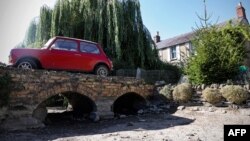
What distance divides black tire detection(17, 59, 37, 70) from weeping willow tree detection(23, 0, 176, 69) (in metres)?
7.00

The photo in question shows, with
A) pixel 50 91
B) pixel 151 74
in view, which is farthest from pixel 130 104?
pixel 50 91

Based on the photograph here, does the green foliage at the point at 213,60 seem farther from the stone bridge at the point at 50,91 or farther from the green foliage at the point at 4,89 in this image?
the green foliage at the point at 4,89

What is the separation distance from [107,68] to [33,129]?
4437mm

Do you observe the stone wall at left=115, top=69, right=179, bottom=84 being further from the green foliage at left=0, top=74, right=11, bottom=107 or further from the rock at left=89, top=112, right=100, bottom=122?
the green foliage at left=0, top=74, right=11, bottom=107

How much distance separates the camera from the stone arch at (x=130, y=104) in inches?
536

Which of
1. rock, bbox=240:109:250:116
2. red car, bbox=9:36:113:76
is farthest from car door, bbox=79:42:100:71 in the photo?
rock, bbox=240:109:250:116

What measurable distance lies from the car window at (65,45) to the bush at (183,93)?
17.0ft

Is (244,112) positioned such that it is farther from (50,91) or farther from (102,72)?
(50,91)

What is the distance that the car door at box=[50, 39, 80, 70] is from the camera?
1053cm

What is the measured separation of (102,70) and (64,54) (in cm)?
200

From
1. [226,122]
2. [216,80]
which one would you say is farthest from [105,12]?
[226,122]

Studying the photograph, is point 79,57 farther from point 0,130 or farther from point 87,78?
point 0,130

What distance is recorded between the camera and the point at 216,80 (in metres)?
12.5

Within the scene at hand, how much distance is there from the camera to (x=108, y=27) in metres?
16.8
